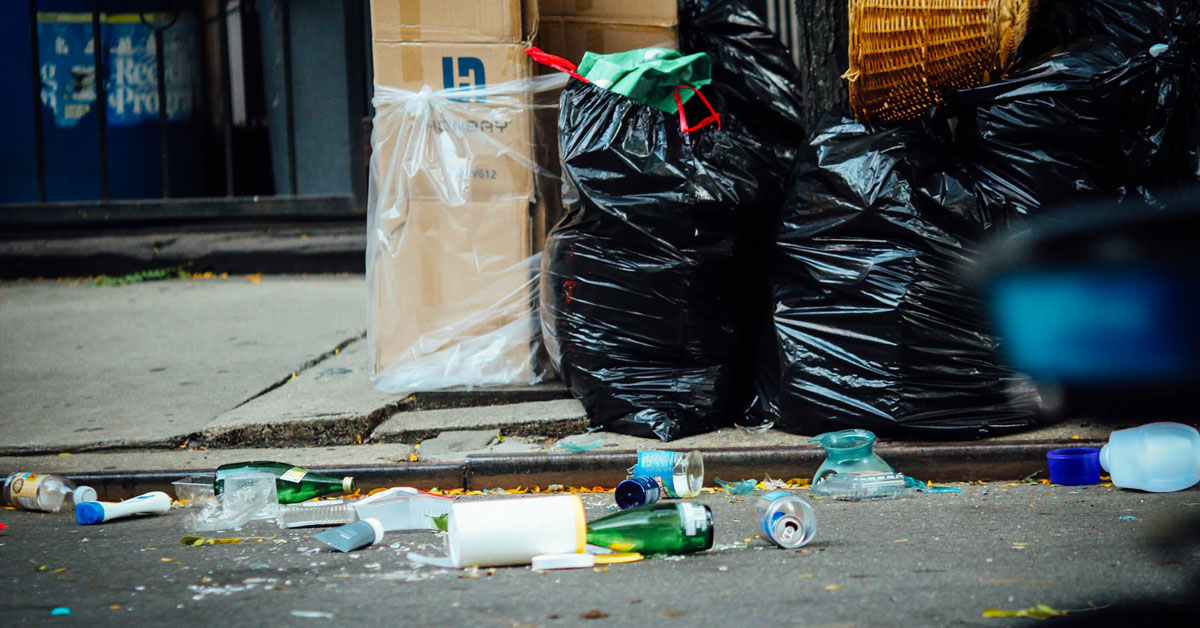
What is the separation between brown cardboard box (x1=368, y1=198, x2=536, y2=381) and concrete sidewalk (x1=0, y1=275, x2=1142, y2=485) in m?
0.15

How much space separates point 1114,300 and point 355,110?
603cm

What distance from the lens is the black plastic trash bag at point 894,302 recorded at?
2895 millimetres

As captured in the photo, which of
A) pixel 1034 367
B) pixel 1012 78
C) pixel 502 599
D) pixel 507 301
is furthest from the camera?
pixel 507 301

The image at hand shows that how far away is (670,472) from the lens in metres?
2.77

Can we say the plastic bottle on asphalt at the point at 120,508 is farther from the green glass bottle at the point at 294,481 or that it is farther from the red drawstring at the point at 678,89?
the red drawstring at the point at 678,89

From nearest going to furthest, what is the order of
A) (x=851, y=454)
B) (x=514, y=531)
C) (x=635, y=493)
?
(x=514, y=531) < (x=635, y=493) < (x=851, y=454)

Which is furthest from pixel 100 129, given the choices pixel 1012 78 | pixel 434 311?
pixel 1012 78

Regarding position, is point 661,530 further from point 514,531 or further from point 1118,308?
point 1118,308

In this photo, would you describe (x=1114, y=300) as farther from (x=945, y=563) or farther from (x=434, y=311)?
(x=434, y=311)

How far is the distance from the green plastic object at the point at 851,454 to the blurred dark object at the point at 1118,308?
1.24 m

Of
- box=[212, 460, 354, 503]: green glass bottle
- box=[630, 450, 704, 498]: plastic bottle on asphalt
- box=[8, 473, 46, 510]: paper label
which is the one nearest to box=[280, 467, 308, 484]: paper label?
box=[212, 460, 354, 503]: green glass bottle

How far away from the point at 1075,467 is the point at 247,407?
2675 millimetres

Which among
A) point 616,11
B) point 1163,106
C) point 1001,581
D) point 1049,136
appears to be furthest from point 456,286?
point 1163,106

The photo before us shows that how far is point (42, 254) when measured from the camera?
7.09 meters
